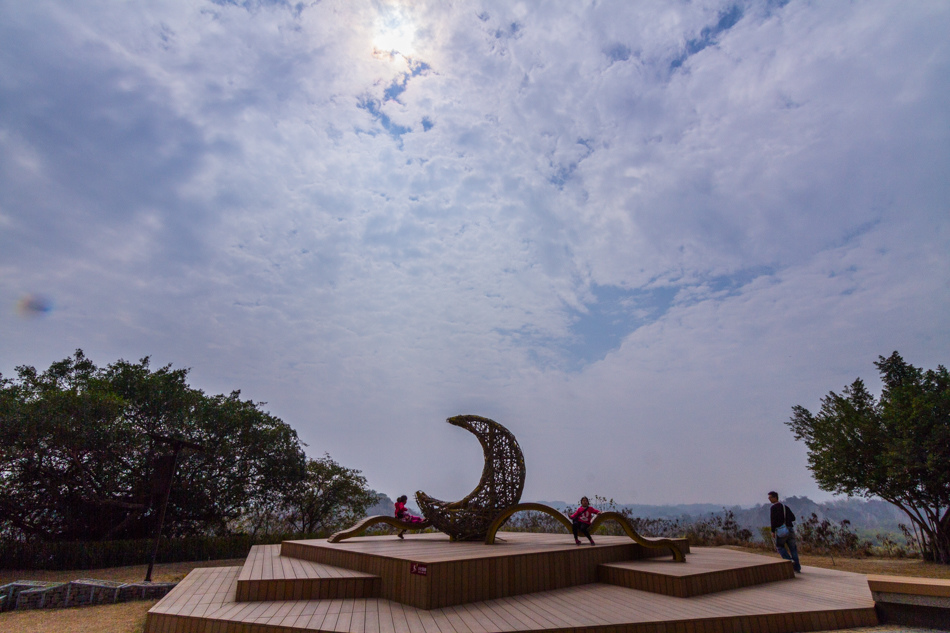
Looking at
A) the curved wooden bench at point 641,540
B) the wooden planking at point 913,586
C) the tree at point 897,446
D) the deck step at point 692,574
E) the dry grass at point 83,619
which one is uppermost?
the tree at point 897,446

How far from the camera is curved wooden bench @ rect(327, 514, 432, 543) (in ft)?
28.9

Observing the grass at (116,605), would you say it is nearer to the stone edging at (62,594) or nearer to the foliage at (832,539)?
the stone edging at (62,594)

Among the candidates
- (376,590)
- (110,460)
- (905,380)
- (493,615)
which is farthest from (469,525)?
(905,380)

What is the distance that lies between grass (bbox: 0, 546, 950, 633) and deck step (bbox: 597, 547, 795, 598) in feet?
6.25

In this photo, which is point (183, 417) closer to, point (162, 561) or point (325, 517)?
point (162, 561)

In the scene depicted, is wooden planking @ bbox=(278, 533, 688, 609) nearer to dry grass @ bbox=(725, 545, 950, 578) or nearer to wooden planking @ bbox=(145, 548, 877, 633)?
wooden planking @ bbox=(145, 548, 877, 633)

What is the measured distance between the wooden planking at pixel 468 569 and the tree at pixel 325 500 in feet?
31.3

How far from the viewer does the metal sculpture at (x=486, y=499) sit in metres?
9.22

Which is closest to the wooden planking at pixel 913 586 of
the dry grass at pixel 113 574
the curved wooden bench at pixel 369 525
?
the curved wooden bench at pixel 369 525

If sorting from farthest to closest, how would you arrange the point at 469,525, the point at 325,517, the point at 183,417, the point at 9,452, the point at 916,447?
the point at 325,517
the point at 183,417
the point at 9,452
the point at 916,447
the point at 469,525

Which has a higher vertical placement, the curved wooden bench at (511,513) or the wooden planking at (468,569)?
the curved wooden bench at (511,513)

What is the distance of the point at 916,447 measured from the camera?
11.4 m

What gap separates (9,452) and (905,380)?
84.5 feet

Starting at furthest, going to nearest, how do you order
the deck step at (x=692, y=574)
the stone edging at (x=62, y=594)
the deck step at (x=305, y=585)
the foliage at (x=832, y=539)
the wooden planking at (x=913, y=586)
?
the foliage at (x=832, y=539), the stone edging at (x=62, y=594), the deck step at (x=692, y=574), the deck step at (x=305, y=585), the wooden planking at (x=913, y=586)
